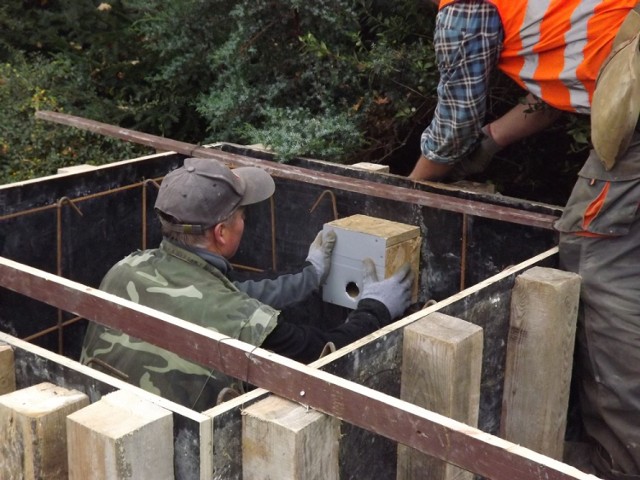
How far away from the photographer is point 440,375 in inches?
86.5

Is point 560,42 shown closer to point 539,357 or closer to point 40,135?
point 539,357

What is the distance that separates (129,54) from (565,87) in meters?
3.99

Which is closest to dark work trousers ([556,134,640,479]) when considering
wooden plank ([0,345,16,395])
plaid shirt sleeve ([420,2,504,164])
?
plaid shirt sleeve ([420,2,504,164])

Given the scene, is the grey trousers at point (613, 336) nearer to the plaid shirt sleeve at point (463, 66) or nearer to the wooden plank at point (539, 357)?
the wooden plank at point (539, 357)

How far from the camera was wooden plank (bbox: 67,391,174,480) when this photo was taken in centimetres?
187

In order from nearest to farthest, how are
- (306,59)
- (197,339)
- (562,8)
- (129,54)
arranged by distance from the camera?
(197,339), (562,8), (306,59), (129,54)

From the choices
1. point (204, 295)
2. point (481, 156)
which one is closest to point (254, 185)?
point (204, 295)

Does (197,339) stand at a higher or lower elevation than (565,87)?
lower

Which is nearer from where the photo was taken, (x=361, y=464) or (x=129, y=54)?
(x=361, y=464)

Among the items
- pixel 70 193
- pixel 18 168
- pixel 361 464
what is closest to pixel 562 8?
pixel 361 464

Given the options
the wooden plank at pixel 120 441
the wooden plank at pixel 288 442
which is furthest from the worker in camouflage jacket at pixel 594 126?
the wooden plank at pixel 120 441

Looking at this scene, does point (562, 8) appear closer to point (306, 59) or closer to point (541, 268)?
point (541, 268)

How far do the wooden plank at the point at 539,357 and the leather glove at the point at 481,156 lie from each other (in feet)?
3.57

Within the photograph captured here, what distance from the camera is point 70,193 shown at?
3922 millimetres
